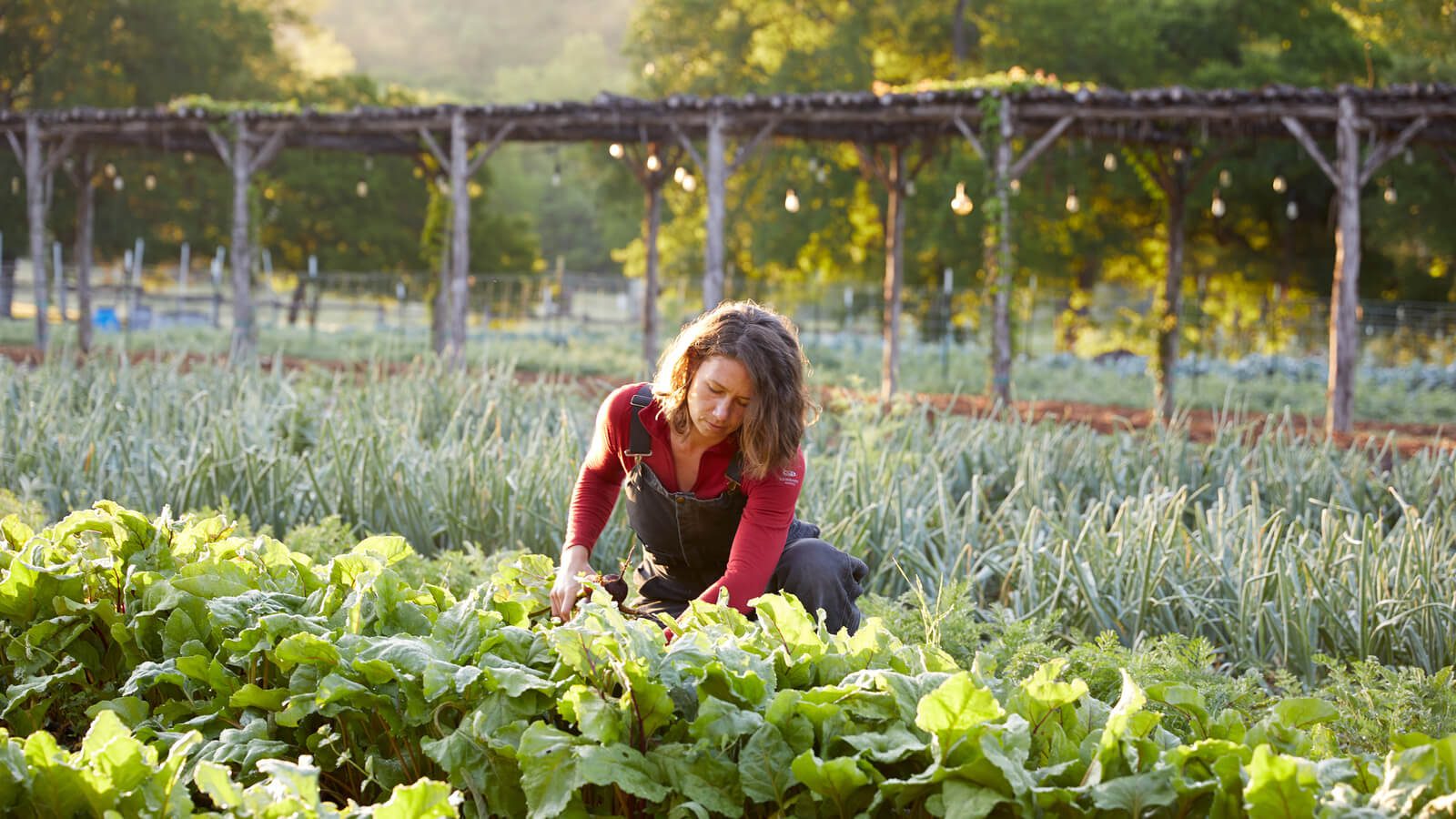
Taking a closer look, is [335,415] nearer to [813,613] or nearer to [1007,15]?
[813,613]

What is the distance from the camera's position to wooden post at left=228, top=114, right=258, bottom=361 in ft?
46.5

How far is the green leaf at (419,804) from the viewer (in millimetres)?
1431

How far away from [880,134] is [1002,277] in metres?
2.93

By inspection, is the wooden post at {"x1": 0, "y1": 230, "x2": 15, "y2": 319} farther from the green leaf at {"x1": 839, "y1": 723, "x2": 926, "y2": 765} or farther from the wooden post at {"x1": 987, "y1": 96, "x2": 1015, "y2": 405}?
the green leaf at {"x1": 839, "y1": 723, "x2": 926, "y2": 765}

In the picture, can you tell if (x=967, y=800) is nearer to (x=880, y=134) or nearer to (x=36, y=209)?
(x=880, y=134)

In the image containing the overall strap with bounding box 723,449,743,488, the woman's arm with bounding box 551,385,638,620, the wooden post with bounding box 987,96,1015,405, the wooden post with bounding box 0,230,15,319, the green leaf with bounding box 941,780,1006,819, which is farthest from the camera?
the wooden post with bounding box 0,230,15,319

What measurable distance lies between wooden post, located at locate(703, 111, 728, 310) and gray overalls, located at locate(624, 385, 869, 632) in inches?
373

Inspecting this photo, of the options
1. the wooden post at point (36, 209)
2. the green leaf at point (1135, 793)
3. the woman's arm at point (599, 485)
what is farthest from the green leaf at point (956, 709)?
the wooden post at point (36, 209)

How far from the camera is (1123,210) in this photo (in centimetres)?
2458

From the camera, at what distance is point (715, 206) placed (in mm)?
12836

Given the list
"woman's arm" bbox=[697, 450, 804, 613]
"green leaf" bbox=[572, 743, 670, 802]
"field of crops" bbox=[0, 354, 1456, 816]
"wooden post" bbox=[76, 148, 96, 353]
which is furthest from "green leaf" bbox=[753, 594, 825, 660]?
"wooden post" bbox=[76, 148, 96, 353]

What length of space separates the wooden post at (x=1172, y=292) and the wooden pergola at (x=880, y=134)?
2 cm


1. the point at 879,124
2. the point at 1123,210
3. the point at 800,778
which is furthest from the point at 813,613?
the point at 1123,210

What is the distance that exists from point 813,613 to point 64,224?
95.6 feet
